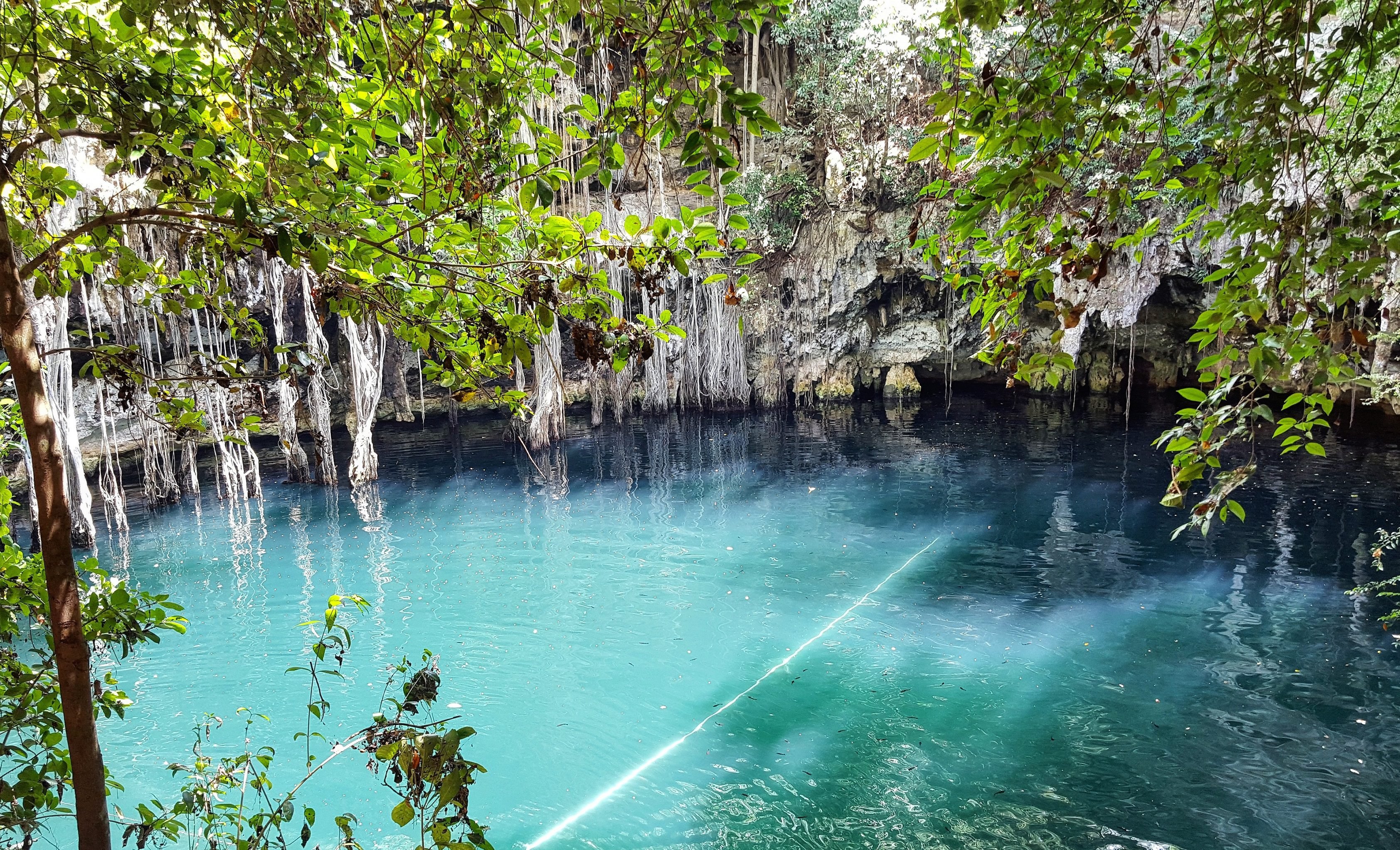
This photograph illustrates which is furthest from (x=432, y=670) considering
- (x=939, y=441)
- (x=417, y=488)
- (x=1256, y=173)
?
(x=939, y=441)

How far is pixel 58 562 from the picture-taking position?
109 cm

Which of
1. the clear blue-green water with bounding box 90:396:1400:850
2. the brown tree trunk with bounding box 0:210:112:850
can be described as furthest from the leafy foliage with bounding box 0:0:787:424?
the clear blue-green water with bounding box 90:396:1400:850

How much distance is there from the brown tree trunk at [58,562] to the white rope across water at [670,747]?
2.46 metres

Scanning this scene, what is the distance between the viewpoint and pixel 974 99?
1382 millimetres

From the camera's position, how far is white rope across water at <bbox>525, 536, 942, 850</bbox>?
10.9 ft

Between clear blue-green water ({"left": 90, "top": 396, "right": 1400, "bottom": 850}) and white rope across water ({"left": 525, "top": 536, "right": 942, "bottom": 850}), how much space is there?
0.18 feet

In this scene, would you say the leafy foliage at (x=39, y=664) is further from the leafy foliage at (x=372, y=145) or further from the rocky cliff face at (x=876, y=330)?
the rocky cliff face at (x=876, y=330)

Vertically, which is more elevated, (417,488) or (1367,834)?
(417,488)

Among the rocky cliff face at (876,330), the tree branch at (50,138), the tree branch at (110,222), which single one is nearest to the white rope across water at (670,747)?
the tree branch at (110,222)

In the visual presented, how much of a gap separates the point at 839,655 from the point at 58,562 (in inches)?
175

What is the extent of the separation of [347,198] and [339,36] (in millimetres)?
388

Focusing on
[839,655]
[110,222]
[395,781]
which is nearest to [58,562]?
[110,222]

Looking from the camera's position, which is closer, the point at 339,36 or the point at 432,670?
the point at 339,36

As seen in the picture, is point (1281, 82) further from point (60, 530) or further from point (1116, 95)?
point (60, 530)
